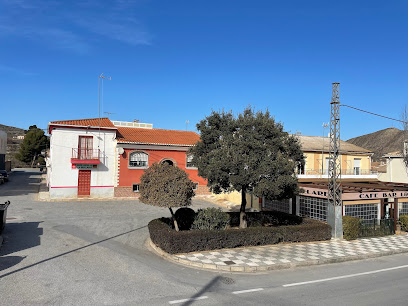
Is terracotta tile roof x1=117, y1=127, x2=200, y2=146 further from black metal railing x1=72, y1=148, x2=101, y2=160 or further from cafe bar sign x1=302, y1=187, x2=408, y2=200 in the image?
cafe bar sign x1=302, y1=187, x2=408, y2=200

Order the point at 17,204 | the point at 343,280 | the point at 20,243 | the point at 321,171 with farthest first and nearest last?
1. the point at 321,171
2. the point at 17,204
3. the point at 20,243
4. the point at 343,280

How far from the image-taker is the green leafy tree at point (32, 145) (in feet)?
226

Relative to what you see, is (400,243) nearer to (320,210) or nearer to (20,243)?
(320,210)

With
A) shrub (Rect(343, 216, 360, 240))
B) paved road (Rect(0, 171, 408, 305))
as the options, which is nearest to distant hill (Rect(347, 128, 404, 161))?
shrub (Rect(343, 216, 360, 240))

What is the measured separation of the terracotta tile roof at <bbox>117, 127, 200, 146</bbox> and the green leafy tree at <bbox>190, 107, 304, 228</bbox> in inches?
598

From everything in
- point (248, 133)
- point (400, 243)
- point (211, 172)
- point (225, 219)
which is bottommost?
point (400, 243)

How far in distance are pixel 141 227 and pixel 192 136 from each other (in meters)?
18.0

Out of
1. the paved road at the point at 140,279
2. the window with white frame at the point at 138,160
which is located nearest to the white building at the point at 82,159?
the window with white frame at the point at 138,160

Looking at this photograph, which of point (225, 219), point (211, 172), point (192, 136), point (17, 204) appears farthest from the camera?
point (192, 136)

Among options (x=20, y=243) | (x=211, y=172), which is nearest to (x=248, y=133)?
(x=211, y=172)

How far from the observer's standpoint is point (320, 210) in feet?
55.2

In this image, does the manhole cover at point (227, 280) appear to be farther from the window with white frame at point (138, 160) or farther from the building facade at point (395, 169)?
the building facade at point (395, 169)

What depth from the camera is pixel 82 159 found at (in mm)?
25984

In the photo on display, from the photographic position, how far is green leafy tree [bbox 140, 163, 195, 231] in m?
11.9
